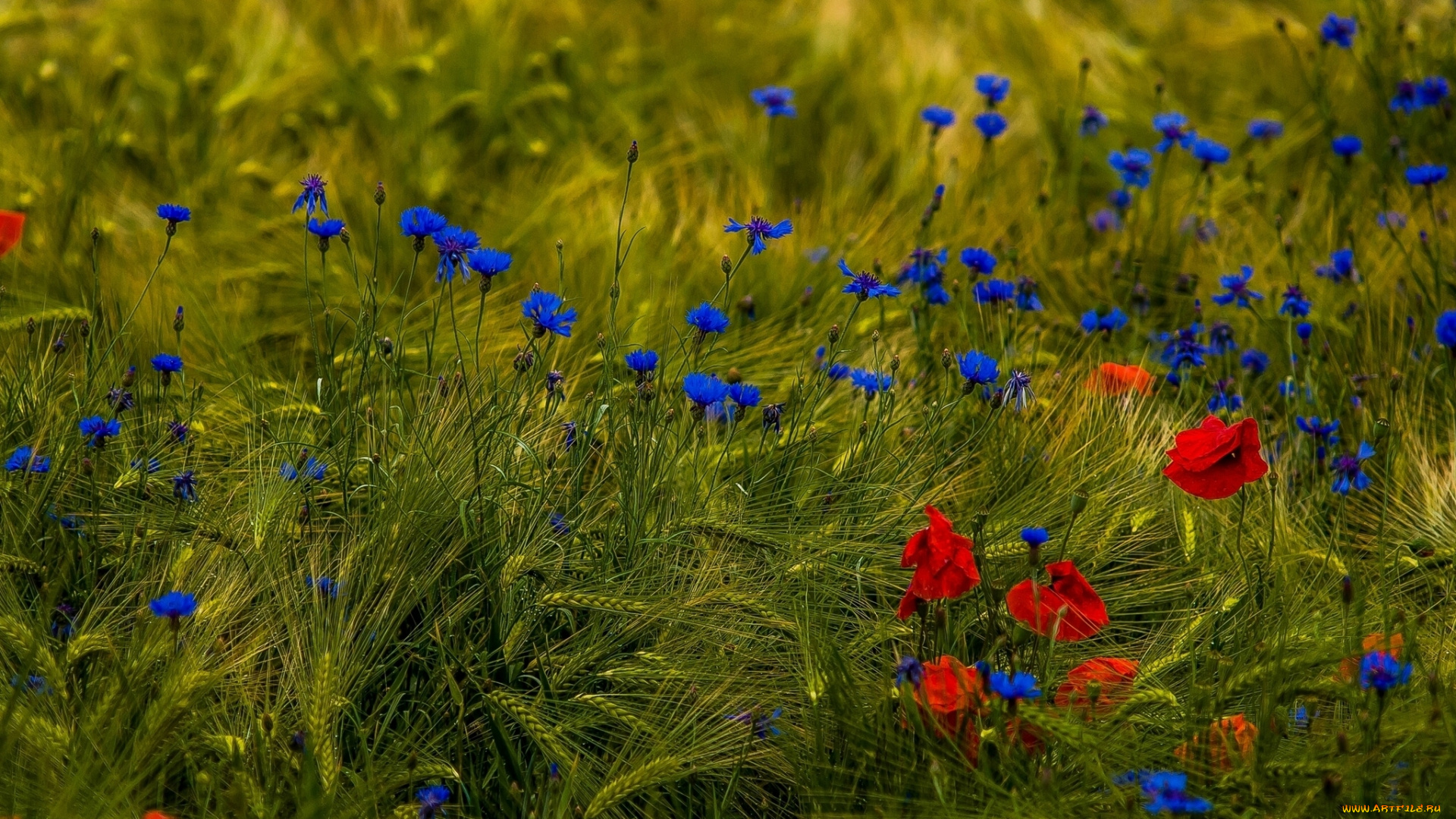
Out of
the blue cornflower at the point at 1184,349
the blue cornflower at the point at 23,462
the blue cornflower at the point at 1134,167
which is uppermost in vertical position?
the blue cornflower at the point at 1134,167

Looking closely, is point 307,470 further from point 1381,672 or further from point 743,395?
point 1381,672

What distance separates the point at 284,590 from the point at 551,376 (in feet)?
1.30

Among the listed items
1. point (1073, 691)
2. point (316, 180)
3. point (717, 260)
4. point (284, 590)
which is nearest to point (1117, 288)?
point (717, 260)

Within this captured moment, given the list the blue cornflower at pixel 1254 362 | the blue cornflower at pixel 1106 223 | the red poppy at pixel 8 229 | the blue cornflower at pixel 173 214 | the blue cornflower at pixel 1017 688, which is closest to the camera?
the blue cornflower at pixel 1017 688

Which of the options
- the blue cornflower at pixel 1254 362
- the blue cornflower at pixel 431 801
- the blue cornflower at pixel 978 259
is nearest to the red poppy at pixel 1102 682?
the blue cornflower at pixel 431 801

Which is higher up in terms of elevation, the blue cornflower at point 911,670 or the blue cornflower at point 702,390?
the blue cornflower at point 702,390

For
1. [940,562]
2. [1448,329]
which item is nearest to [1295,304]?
[1448,329]

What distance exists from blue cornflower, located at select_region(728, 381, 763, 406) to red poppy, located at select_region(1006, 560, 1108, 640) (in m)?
0.39

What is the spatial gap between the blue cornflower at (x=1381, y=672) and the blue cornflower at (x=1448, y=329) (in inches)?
24.0

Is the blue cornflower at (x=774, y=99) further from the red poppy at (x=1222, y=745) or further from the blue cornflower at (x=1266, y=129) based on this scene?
the red poppy at (x=1222, y=745)

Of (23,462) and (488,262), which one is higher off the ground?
(488,262)

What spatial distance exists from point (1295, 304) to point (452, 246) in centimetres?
116

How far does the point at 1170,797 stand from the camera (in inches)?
43.4

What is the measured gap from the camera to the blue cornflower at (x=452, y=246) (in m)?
1.59
